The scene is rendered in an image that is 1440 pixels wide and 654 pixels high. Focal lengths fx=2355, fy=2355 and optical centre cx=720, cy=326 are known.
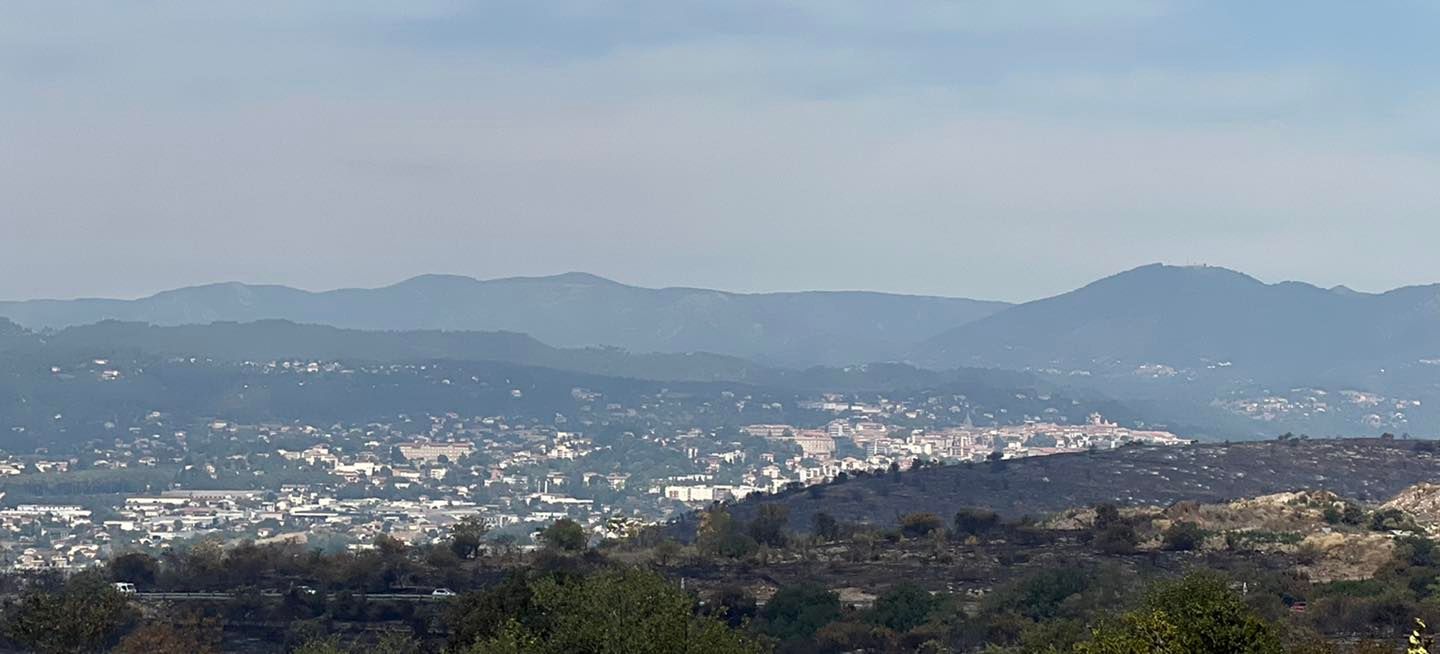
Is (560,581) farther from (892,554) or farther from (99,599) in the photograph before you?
(892,554)

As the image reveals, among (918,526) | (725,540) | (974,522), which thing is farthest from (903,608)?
(974,522)

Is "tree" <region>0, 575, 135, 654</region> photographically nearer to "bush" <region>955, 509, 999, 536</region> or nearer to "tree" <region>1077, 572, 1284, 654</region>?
"tree" <region>1077, 572, 1284, 654</region>

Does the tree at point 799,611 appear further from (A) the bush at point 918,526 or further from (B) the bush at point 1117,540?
(A) the bush at point 918,526

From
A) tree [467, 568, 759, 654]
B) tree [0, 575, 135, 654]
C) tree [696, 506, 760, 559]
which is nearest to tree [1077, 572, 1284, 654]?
tree [467, 568, 759, 654]

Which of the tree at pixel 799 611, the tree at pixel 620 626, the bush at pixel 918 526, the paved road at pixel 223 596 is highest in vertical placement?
the tree at pixel 620 626

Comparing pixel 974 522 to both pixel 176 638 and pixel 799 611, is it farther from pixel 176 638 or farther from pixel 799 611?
pixel 176 638

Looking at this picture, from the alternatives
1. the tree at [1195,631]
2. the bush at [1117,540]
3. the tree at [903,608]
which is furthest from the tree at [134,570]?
the tree at [1195,631]
